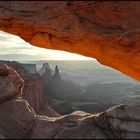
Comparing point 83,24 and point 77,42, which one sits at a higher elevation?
point 83,24

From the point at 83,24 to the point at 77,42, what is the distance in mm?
1662

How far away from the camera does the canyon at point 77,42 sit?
1469cm

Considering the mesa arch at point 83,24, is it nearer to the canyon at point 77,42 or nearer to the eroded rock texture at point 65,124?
the canyon at point 77,42

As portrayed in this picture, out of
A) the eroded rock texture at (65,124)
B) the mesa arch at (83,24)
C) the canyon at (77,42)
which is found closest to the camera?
the mesa arch at (83,24)

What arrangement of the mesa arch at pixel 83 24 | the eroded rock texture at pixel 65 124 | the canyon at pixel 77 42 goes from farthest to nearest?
the eroded rock texture at pixel 65 124
the canyon at pixel 77 42
the mesa arch at pixel 83 24

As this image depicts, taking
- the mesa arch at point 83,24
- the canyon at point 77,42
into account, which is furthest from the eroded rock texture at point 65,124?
the mesa arch at point 83,24

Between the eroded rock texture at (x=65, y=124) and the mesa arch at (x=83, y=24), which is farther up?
the mesa arch at (x=83, y=24)

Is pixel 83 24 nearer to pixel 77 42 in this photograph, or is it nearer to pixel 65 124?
pixel 77 42

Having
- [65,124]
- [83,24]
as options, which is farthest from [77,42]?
[65,124]

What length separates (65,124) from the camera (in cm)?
2081

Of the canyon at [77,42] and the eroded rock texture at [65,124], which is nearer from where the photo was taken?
the canyon at [77,42]

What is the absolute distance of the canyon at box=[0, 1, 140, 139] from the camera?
14.7m

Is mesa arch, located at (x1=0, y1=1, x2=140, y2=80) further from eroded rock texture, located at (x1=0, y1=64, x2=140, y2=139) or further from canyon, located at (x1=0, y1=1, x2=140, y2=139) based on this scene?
eroded rock texture, located at (x1=0, y1=64, x2=140, y2=139)

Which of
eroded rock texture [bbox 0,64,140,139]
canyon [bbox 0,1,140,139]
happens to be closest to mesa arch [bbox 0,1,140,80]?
canyon [bbox 0,1,140,139]
